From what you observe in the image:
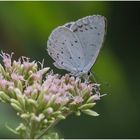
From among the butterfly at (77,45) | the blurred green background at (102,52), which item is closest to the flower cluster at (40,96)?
the butterfly at (77,45)

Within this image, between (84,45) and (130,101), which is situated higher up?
(84,45)

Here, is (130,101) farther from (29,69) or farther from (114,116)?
(29,69)

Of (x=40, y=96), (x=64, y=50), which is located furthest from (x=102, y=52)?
(x=40, y=96)

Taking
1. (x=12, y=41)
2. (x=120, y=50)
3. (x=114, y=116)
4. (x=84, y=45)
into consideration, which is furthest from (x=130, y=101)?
(x=84, y=45)

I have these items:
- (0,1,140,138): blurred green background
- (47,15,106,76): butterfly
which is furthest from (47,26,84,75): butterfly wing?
(0,1,140,138): blurred green background

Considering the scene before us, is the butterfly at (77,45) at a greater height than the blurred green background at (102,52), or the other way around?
the butterfly at (77,45)

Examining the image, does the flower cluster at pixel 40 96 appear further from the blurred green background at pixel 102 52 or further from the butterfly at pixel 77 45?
the blurred green background at pixel 102 52

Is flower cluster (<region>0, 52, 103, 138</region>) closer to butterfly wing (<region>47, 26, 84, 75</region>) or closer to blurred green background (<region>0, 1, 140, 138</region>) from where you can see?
butterfly wing (<region>47, 26, 84, 75</region>)
